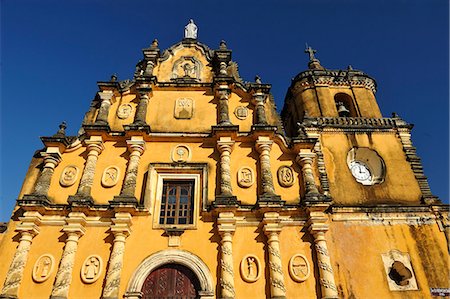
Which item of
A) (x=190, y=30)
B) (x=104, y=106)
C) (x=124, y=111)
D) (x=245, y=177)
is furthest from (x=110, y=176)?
(x=190, y=30)

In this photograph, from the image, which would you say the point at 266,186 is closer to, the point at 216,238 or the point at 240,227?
the point at 240,227

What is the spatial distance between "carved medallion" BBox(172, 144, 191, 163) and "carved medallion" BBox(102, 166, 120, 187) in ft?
6.60

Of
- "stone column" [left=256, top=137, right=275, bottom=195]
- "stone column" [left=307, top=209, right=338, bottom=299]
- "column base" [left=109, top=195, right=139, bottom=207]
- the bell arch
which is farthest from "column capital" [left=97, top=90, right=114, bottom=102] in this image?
"stone column" [left=307, top=209, right=338, bottom=299]

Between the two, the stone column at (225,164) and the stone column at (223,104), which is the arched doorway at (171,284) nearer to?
the stone column at (225,164)

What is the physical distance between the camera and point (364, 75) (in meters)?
16.1

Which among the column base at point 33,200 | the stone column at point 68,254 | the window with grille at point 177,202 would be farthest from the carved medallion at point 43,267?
the window with grille at point 177,202

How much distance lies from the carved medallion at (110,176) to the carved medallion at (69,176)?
3.32ft

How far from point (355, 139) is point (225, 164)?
5678 millimetres

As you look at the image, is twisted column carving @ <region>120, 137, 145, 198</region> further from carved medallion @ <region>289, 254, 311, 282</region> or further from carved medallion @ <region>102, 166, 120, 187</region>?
carved medallion @ <region>289, 254, 311, 282</region>

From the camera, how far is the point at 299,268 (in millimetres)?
10078

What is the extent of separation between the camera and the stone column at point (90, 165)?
11116mm

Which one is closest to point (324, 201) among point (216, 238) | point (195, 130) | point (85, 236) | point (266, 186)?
point (266, 186)

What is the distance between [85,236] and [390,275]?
957 cm

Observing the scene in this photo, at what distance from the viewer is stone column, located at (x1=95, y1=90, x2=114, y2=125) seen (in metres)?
12.6
